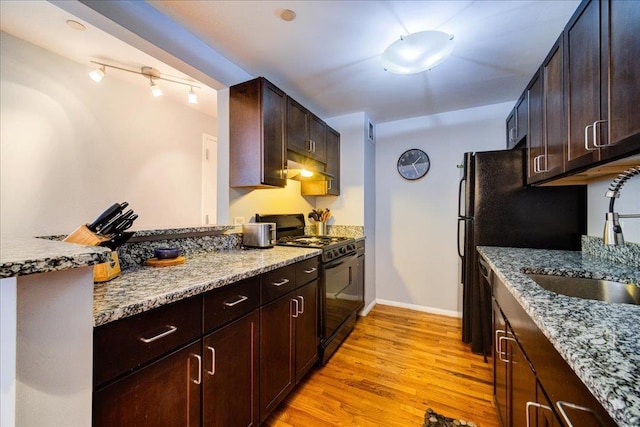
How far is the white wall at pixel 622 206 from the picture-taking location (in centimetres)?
142

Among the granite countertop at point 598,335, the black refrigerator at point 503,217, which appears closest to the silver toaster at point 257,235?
the granite countertop at point 598,335

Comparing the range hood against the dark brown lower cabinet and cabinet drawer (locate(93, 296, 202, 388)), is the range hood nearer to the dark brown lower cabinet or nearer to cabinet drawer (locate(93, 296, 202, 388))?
the dark brown lower cabinet

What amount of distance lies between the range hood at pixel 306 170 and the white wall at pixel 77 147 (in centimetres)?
153

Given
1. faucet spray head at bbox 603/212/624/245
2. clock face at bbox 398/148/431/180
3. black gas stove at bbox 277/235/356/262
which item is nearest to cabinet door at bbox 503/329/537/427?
faucet spray head at bbox 603/212/624/245

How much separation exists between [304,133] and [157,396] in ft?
7.16

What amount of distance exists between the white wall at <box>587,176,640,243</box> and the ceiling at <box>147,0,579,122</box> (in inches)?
43.4

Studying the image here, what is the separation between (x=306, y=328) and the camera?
Result: 5.98ft

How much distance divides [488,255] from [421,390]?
109cm

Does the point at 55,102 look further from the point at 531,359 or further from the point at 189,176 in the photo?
the point at 531,359

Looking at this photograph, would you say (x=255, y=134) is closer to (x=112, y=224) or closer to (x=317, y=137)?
(x=317, y=137)

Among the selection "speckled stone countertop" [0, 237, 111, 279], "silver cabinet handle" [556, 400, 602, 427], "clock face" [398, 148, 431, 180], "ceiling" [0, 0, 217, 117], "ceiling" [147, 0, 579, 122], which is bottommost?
"silver cabinet handle" [556, 400, 602, 427]

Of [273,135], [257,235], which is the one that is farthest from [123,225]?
[273,135]

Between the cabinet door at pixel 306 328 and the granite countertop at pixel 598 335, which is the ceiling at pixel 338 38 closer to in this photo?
the granite countertop at pixel 598 335

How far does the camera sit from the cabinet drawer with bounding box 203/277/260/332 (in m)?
1.08
